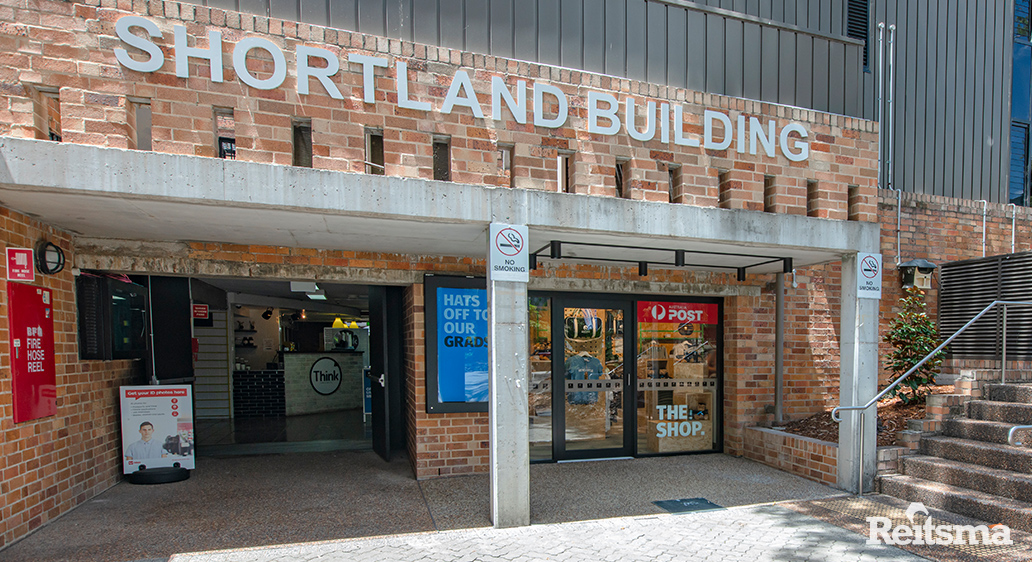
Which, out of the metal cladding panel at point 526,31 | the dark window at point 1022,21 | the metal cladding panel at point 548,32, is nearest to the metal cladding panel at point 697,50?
the metal cladding panel at point 548,32

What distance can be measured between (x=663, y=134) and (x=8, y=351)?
582 cm

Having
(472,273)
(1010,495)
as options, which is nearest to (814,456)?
(1010,495)

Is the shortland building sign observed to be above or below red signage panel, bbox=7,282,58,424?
above

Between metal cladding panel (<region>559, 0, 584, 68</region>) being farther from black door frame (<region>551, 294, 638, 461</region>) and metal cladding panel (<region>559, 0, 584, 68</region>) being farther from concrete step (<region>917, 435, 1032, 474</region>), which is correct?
concrete step (<region>917, 435, 1032, 474</region>)

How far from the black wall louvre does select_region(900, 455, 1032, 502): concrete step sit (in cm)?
239

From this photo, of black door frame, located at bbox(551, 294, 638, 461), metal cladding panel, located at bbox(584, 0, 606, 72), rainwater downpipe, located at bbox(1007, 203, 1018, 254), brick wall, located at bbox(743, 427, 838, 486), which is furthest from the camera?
rainwater downpipe, located at bbox(1007, 203, 1018, 254)

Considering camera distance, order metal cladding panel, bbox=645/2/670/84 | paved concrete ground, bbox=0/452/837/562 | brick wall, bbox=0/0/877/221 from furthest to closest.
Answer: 1. metal cladding panel, bbox=645/2/670/84
2. paved concrete ground, bbox=0/452/837/562
3. brick wall, bbox=0/0/877/221

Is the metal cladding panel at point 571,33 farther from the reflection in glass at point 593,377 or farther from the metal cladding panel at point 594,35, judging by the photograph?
the reflection in glass at point 593,377

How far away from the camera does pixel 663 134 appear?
544 centimetres

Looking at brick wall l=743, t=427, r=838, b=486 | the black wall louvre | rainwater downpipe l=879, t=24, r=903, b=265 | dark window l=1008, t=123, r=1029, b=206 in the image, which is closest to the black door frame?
brick wall l=743, t=427, r=838, b=486

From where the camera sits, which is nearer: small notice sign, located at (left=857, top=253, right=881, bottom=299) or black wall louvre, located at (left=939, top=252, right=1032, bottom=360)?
small notice sign, located at (left=857, top=253, right=881, bottom=299)

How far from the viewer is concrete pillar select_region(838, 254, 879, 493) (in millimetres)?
5715

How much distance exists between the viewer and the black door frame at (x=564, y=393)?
6.93 meters

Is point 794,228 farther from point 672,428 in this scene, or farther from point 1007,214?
point 1007,214
